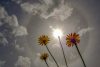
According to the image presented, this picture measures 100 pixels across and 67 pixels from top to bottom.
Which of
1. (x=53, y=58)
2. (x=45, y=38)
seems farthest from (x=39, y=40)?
(x=53, y=58)

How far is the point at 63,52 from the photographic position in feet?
147

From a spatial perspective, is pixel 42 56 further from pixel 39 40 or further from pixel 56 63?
pixel 56 63

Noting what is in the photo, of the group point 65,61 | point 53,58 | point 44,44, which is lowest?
point 65,61

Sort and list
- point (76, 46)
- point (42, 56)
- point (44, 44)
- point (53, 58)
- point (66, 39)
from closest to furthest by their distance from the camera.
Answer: point (76, 46), point (66, 39), point (53, 58), point (44, 44), point (42, 56)

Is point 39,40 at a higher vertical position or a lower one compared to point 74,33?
higher

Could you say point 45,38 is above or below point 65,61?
above

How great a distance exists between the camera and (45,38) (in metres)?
52.9

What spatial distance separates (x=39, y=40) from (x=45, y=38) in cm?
150

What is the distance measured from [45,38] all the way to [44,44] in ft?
5.97

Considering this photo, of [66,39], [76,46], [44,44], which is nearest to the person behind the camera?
[76,46]

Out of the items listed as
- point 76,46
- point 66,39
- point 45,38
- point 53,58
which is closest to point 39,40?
point 45,38

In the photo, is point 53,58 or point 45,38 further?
point 45,38

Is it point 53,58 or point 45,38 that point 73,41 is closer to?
point 53,58

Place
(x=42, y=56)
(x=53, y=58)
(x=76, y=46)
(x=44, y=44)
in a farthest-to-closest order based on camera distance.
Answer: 1. (x=42, y=56)
2. (x=44, y=44)
3. (x=53, y=58)
4. (x=76, y=46)
